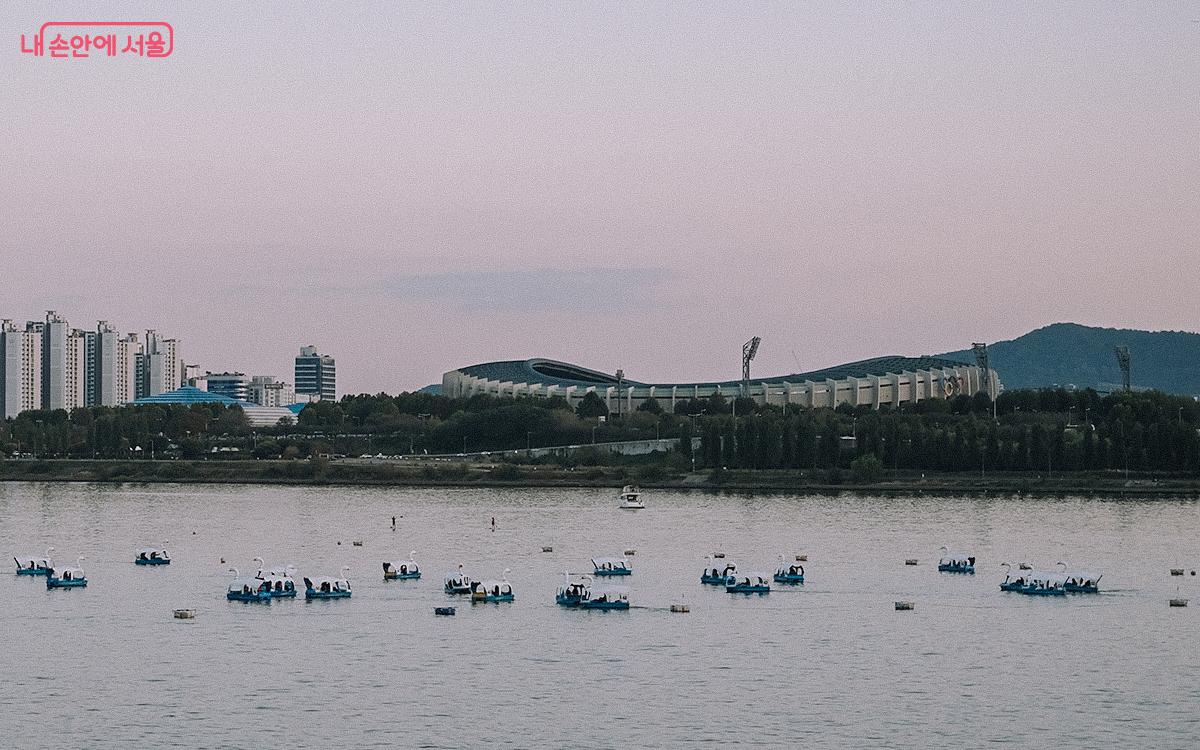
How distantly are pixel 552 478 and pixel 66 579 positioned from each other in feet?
161

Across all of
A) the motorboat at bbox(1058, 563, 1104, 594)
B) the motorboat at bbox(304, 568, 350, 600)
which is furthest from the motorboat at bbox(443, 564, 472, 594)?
the motorboat at bbox(1058, 563, 1104, 594)

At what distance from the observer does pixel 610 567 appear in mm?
43031

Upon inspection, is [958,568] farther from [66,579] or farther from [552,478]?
[552,478]

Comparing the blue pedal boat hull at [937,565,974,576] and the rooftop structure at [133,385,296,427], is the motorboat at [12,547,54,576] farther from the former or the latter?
the rooftop structure at [133,385,296,427]

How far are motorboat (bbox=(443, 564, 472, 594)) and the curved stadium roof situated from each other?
8599 cm

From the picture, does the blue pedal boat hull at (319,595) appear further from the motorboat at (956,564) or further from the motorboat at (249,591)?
the motorboat at (956,564)

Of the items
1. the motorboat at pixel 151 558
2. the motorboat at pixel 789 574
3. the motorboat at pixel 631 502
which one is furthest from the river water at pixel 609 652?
the motorboat at pixel 631 502

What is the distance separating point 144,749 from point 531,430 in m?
79.6

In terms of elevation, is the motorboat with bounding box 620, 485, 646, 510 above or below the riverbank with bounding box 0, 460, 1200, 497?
below

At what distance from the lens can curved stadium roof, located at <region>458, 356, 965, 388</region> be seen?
127394 millimetres

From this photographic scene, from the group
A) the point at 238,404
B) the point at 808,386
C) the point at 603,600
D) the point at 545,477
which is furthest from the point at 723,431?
the point at 238,404

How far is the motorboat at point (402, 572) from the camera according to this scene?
4116cm

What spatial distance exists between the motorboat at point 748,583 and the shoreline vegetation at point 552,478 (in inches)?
1522

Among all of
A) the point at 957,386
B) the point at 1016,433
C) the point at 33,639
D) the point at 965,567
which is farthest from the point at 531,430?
the point at 33,639
